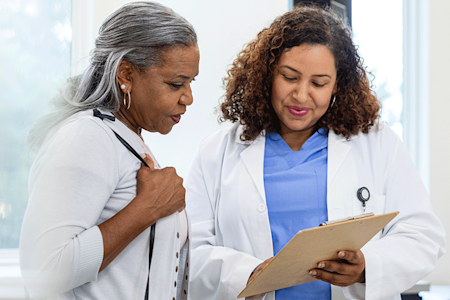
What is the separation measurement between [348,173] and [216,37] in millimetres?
1235

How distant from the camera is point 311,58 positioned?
4.21 feet

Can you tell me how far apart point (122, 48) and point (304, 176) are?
0.71 metres

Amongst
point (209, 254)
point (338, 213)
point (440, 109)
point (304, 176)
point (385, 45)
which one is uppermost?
point (385, 45)

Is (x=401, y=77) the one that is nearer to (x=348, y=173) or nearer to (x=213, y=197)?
(x=348, y=173)

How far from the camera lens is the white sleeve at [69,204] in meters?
0.65

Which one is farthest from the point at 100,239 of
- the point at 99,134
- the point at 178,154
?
the point at 178,154

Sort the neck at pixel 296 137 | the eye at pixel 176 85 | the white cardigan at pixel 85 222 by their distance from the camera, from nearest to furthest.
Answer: the white cardigan at pixel 85 222 < the eye at pixel 176 85 < the neck at pixel 296 137

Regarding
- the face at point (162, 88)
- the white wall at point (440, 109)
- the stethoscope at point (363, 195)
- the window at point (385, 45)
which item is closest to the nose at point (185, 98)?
the face at point (162, 88)

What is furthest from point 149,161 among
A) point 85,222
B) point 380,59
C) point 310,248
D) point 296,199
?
point 380,59

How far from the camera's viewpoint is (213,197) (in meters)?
1.41

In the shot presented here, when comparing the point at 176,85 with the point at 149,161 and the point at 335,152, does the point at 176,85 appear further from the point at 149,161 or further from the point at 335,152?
the point at 335,152

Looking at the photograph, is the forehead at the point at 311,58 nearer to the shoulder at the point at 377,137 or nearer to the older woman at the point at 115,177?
the shoulder at the point at 377,137

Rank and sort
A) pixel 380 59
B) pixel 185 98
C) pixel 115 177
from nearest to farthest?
pixel 115 177 → pixel 185 98 → pixel 380 59

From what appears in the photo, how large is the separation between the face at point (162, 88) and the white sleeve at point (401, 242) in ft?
2.31
